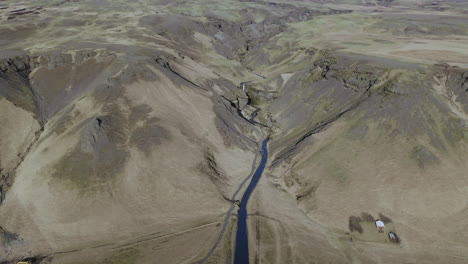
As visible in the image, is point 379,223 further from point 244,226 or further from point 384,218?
point 244,226

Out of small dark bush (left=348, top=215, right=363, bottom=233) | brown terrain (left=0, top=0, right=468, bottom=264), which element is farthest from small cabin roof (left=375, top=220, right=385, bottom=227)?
small dark bush (left=348, top=215, right=363, bottom=233)

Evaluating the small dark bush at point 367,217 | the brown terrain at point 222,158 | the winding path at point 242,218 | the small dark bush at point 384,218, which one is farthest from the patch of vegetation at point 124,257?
the small dark bush at point 384,218

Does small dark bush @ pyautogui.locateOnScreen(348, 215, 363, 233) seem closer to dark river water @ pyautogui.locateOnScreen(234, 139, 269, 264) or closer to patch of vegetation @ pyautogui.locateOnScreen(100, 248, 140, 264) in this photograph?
dark river water @ pyautogui.locateOnScreen(234, 139, 269, 264)

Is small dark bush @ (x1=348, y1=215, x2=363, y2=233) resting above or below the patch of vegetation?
above

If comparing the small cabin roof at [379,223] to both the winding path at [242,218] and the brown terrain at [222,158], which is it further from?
the winding path at [242,218]

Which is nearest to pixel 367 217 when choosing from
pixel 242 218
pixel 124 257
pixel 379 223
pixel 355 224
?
pixel 379 223
